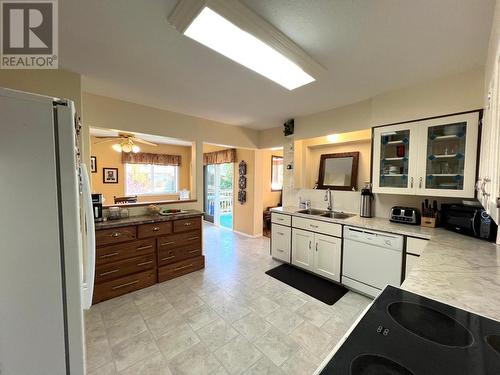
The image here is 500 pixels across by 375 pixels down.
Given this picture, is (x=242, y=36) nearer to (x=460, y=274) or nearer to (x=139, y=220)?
(x=460, y=274)

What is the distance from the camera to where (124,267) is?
8.24 ft

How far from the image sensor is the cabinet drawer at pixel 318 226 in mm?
2672

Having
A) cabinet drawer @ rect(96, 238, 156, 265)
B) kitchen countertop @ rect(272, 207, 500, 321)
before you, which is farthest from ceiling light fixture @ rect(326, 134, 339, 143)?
cabinet drawer @ rect(96, 238, 156, 265)

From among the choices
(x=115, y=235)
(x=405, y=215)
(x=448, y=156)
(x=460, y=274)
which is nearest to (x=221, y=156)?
(x=115, y=235)

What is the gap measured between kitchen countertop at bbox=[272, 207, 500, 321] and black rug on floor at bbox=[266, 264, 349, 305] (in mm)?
1238

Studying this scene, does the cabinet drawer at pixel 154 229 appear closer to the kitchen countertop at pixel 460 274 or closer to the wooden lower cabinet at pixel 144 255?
the wooden lower cabinet at pixel 144 255

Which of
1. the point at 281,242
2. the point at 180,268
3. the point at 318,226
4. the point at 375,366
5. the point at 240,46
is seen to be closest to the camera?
the point at 375,366

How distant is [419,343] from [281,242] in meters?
2.70

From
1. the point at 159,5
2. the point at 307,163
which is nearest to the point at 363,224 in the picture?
the point at 307,163

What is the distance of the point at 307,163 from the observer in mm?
3844

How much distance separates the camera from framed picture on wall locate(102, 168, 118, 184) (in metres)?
5.47

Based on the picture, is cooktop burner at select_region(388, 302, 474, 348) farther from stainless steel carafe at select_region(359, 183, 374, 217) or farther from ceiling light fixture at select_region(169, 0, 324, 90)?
stainless steel carafe at select_region(359, 183, 374, 217)

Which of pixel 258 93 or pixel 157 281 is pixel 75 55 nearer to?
pixel 258 93

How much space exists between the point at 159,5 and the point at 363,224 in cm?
274
